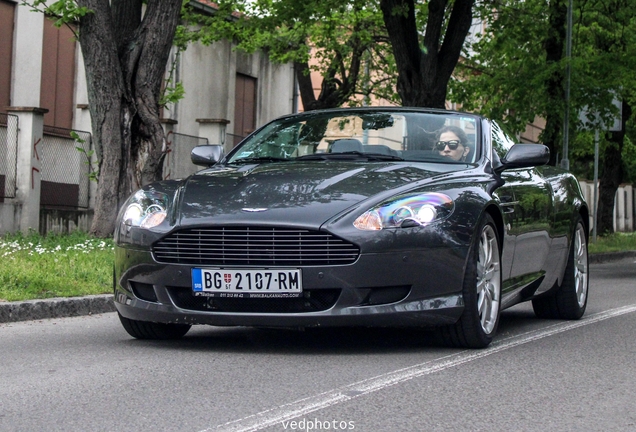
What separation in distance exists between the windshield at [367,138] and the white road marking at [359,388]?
127 centimetres

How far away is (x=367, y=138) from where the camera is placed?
7.73 m

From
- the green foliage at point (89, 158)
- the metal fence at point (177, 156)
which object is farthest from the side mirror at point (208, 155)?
the metal fence at point (177, 156)

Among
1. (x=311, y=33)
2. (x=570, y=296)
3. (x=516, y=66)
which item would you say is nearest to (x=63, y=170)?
(x=516, y=66)

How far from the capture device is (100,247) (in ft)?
44.1

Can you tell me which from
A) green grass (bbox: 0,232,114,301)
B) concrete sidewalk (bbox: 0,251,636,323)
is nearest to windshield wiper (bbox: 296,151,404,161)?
concrete sidewalk (bbox: 0,251,636,323)

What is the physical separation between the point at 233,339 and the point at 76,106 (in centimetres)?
1684

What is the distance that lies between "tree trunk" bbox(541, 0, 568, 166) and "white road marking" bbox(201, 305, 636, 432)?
16.4m

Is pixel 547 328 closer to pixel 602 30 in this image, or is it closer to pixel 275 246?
pixel 275 246

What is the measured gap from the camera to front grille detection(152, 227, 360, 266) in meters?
6.23

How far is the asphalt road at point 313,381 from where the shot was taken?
4.61 meters

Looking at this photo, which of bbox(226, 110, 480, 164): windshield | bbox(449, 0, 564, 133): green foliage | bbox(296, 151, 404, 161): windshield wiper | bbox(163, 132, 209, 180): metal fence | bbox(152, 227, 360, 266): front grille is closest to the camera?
Result: bbox(152, 227, 360, 266): front grille

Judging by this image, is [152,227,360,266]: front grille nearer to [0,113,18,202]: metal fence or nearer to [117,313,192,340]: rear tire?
[117,313,192,340]: rear tire

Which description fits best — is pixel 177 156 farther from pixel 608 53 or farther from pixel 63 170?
pixel 608 53

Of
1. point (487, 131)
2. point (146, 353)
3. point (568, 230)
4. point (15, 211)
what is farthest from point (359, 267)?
point (15, 211)
